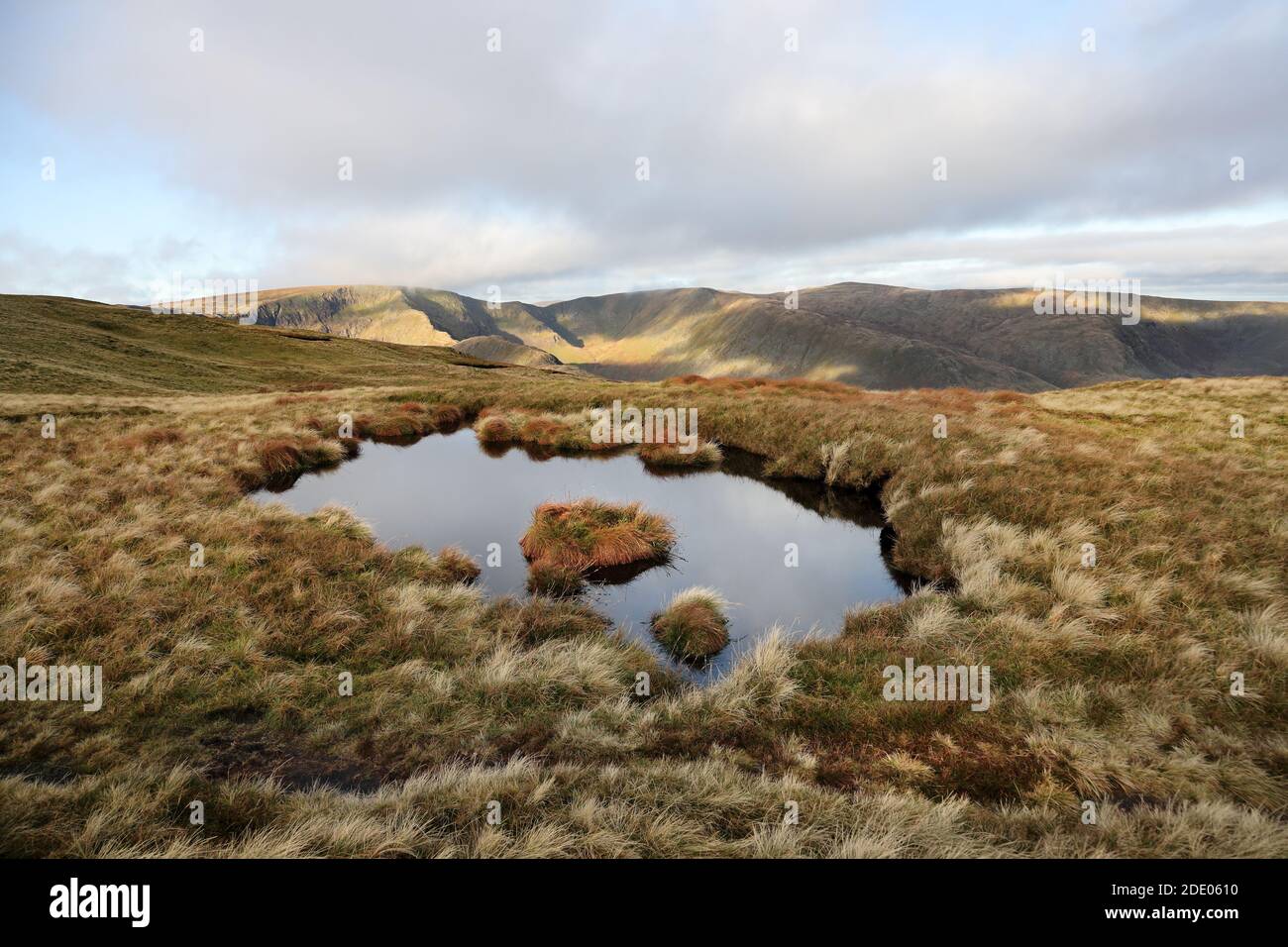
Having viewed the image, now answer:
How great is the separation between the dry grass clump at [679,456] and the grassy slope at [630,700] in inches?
276

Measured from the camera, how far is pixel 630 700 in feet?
21.2

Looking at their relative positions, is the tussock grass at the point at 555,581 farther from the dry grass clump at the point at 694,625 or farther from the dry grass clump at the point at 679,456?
the dry grass clump at the point at 679,456

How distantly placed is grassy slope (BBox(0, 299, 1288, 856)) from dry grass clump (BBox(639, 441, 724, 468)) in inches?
276

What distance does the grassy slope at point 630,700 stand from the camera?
4211 millimetres

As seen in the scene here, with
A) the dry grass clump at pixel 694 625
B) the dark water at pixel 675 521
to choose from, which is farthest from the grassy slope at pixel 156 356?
the dry grass clump at pixel 694 625

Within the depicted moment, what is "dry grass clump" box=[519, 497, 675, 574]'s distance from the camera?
10523mm

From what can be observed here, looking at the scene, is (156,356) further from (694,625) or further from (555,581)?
(694,625)

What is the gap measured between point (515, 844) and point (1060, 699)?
641 cm

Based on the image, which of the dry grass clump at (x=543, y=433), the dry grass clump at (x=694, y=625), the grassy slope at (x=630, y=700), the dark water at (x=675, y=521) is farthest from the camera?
the dry grass clump at (x=543, y=433)

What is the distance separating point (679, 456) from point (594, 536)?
7.80 m

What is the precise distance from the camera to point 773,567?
1033 cm

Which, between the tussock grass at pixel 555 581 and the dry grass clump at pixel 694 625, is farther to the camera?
the tussock grass at pixel 555 581

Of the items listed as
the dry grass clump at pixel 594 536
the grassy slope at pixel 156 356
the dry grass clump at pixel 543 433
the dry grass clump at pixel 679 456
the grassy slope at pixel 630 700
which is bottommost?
the grassy slope at pixel 630 700

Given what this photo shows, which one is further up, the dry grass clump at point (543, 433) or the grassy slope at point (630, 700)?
the dry grass clump at point (543, 433)
